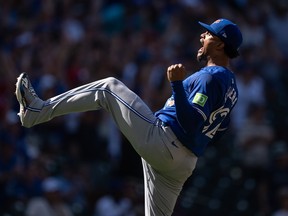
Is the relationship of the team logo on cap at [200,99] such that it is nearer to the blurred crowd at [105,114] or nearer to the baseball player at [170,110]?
the baseball player at [170,110]

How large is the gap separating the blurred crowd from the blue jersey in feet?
15.6

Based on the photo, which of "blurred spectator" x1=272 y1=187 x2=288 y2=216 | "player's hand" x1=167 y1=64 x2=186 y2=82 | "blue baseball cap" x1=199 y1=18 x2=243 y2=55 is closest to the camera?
"player's hand" x1=167 y1=64 x2=186 y2=82

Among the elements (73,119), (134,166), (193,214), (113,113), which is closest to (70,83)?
(73,119)

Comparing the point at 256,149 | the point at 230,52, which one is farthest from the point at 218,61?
the point at 256,149

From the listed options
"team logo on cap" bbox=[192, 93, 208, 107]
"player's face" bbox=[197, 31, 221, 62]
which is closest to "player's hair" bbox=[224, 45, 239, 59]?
"player's face" bbox=[197, 31, 221, 62]

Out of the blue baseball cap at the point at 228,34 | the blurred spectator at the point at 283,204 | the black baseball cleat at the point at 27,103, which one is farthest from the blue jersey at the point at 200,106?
the blurred spectator at the point at 283,204

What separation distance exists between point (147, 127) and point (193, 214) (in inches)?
245

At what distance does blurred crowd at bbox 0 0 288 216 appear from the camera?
13.7 meters

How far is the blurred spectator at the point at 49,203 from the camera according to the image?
12884mm

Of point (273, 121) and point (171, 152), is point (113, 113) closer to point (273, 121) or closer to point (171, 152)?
point (171, 152)

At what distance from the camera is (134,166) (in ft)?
47.9

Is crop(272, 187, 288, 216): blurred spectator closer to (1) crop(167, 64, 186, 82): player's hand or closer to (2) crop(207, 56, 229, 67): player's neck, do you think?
(2) crop(207, 56, 229, 67): player's neck

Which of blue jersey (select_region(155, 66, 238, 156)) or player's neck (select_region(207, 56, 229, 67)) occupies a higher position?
player's neck (select_region(207, 56, 229, 67))

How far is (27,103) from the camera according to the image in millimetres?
8672
